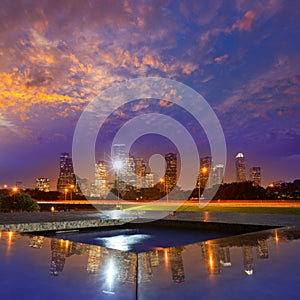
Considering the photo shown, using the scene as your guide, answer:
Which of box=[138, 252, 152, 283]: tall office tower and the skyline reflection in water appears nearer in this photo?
the skyline reflection in water

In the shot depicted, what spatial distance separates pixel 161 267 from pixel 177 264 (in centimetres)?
30

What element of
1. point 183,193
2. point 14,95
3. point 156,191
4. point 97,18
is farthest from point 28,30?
point 156,191

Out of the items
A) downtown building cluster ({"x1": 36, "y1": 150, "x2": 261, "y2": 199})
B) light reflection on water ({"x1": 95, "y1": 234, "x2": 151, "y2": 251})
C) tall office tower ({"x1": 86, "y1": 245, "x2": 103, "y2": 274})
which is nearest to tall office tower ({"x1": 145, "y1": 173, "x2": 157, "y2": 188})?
downtown building cluster ({"x1": 36, "y1": 150, "x2": 261, "y2": 199})

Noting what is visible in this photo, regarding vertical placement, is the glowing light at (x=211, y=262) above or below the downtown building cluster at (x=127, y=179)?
below

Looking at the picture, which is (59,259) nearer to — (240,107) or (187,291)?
(187,291)

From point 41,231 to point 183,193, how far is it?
41377 millimetres

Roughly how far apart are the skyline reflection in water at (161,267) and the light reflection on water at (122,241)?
176 inches

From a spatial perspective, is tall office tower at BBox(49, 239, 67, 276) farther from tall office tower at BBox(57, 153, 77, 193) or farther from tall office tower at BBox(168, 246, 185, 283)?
tall office tower at BBox(57, 153, 77, 193)

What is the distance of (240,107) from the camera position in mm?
30109

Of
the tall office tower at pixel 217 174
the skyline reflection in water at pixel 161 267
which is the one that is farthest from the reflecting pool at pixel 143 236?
Result: the tall office tower at pixel 217 174

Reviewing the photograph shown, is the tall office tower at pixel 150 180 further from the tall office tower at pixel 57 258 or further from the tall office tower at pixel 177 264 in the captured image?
the tall office tower at pixel 177 264

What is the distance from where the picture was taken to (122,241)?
10.9 m

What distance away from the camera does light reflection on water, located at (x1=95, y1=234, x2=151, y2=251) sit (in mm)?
9758

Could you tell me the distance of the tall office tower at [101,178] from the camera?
53.1 metres
